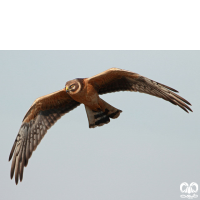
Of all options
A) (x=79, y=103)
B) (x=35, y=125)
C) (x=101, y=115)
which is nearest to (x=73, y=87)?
(x=79, y=103)

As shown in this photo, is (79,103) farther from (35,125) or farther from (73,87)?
(35,125)

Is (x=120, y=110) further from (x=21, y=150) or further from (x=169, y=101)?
(x=21, y=150)

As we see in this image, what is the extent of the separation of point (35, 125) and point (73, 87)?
6.49 ft

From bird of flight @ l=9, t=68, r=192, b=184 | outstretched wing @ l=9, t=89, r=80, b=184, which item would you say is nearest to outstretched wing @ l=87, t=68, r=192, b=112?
bird of flight @ l=9, t=68, r=192, b=184

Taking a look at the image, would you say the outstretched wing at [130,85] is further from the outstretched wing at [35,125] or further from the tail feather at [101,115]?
the outstretched wing at [35,125]

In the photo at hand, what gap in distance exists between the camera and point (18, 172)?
8.75 meters

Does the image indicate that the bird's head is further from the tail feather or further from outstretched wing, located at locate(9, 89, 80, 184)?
the tail feather

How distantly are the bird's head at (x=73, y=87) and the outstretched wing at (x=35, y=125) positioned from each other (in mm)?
721

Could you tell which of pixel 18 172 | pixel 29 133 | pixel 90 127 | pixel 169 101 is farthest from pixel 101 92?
pixel 18 172

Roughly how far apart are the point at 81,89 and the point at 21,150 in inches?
104

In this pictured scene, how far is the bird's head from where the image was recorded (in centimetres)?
797

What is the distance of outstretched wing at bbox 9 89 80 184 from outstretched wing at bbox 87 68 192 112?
115 centimetres

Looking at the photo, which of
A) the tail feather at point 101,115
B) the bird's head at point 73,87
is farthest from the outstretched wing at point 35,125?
the bird's head at point 73,87

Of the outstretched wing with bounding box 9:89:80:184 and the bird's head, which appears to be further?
the outstretched wing with bounding box 9:89:80:184
